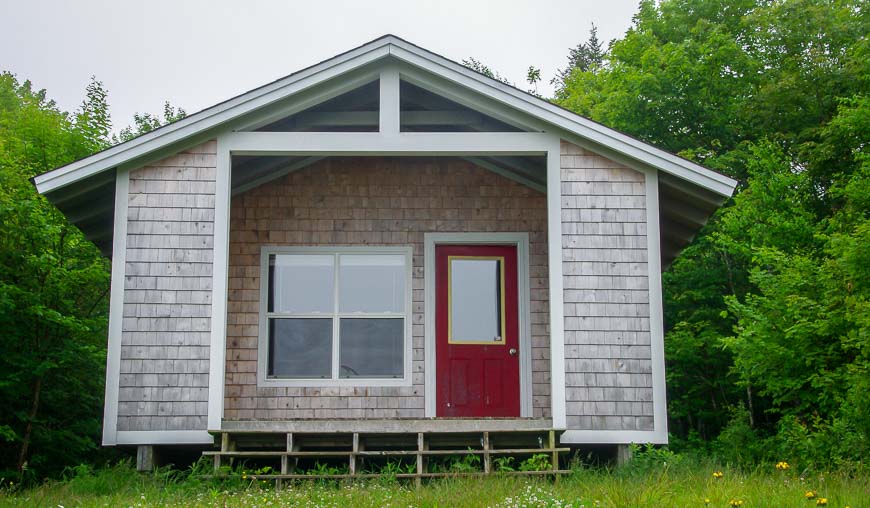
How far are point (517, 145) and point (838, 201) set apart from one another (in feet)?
25.0

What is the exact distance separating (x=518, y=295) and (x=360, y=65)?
3295mm

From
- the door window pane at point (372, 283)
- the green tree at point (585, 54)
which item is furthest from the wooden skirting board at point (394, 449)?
the green tree at point (585, 54)

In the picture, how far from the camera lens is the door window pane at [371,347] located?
10.5m

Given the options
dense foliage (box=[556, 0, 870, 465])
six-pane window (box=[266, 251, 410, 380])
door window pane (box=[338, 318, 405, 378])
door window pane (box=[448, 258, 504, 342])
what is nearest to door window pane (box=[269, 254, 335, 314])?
six-pane window (box=[266, 251, 410, 380])

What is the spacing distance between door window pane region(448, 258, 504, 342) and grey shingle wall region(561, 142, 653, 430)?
5.85 ft

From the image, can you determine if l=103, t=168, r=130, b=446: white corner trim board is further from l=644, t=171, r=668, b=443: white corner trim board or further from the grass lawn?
l=644, t=171, r=668, b=443: white corner trim board

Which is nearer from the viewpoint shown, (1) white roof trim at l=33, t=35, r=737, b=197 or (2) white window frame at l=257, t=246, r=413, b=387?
(1) white roof trim at l=33, t=35, r=737, b=197

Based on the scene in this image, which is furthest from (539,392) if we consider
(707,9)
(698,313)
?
(707,9)

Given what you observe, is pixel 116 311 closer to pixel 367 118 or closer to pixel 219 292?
pixel 219 292

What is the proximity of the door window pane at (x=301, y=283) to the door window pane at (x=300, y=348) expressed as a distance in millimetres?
158

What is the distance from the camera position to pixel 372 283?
420 inches

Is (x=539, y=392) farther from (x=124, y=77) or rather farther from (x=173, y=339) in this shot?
(x=124, y=77)

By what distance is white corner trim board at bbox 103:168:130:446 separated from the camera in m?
8.64

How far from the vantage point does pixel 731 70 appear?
61.4 ft
